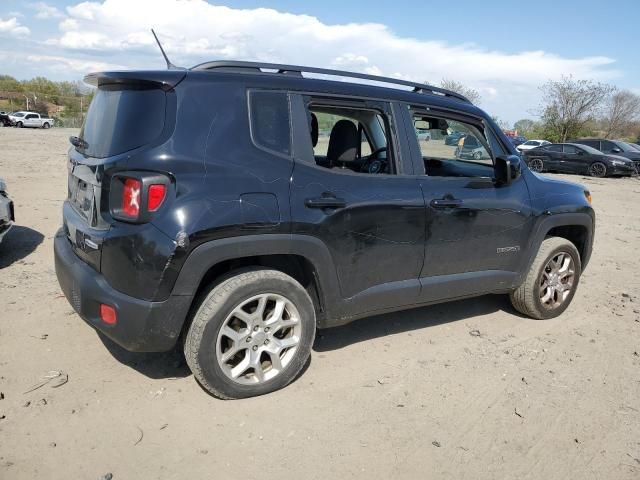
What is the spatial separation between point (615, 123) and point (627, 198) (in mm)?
42102

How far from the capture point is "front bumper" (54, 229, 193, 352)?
2.85m

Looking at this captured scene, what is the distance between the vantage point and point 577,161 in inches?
841

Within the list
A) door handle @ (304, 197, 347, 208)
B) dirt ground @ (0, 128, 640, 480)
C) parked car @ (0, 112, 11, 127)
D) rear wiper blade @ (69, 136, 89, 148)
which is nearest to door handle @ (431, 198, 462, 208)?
door handle @ (304, 197, 347, 208)

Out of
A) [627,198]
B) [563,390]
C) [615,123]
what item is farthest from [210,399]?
[615,123]

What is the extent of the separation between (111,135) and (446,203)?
2.24 metres

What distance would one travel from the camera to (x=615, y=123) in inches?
1983

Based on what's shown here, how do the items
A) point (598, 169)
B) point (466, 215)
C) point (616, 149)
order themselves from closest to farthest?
point (466, 215) → point (598, 169) → point (616, 149)

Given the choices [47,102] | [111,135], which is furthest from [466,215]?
[47,102]

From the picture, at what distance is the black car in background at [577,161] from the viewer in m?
20.6

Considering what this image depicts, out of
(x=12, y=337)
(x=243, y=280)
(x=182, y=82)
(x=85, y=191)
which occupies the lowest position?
(x=12, y=337)

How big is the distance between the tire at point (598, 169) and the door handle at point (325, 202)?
67.8 feet

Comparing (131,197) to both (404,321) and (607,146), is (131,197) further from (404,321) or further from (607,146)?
(607,146)

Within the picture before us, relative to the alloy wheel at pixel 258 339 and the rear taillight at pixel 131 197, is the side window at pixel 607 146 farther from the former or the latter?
the rear taillight at pixel 131 197

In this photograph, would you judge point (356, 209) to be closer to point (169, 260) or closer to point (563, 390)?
point (169, 260)
